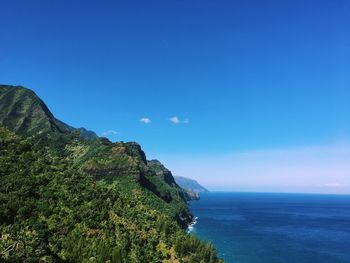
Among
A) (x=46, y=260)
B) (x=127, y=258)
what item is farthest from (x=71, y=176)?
(x=46, y=260)

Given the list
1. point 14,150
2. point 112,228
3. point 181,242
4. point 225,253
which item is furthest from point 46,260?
point 225,253

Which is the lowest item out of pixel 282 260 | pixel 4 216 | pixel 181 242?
pixel 282 260

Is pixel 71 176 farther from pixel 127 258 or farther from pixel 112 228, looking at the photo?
pixel 127 258

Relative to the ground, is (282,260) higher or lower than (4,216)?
lower

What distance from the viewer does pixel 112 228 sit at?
118500 millimetres

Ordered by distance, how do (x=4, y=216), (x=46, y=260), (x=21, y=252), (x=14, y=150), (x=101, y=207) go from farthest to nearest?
1. (x=14, y=150)
2. (x=101, y=207)
3. (x=4, y=216)
4. (x=46, y=260)
5. (x=21, y=252)

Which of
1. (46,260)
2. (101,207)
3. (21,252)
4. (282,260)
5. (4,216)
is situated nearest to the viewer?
(21,252)

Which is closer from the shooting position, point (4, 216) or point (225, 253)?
point (4, 216)

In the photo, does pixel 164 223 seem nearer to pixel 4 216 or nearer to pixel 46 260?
pixel 4 216

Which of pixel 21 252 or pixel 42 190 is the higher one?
pixel 42 190

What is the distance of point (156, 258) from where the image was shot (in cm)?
11481

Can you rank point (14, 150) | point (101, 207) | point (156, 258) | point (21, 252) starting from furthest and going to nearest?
point (14, 150) → point (101, 207) → point (156, 258) → point (21, 252)

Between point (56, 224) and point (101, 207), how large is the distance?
21.1 metres

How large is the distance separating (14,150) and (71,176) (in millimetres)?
22267
